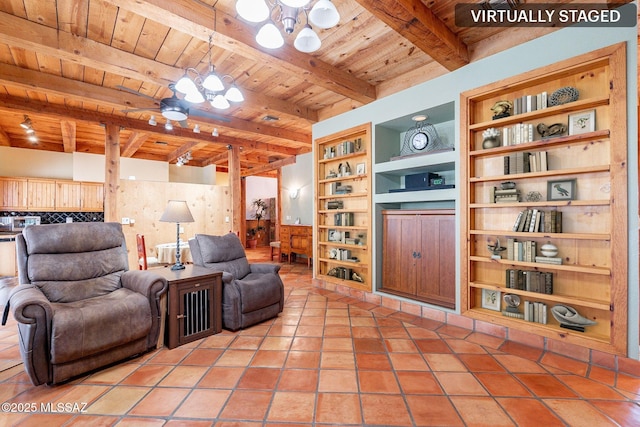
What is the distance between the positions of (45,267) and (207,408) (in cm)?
190

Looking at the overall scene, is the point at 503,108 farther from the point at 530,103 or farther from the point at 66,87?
the point at 66,87

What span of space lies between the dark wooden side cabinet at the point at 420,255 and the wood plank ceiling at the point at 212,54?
1.63 meters

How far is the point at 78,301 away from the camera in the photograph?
8.14ft

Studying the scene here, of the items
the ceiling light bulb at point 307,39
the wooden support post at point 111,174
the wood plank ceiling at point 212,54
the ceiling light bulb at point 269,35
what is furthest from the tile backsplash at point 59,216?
the ceiling light bulb at point 307,39

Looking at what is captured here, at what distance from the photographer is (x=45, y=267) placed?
2.47 m

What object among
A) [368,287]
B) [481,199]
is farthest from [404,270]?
[481,199]

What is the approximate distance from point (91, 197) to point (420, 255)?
288 inches

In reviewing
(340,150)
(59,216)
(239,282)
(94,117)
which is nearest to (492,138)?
(340,150)

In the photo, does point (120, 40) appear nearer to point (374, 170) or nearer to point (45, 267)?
point (45, 267)

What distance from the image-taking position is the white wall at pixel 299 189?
7.12 metres

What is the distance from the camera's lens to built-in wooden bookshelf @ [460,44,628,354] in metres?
2.21

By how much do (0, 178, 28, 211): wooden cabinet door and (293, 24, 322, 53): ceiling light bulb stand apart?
732cm

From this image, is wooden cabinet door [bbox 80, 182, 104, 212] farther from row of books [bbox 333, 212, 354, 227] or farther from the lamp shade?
row of books [bbox 333, 212, 354, 227]

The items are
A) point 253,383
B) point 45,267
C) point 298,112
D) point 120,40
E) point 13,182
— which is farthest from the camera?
point 13,182
